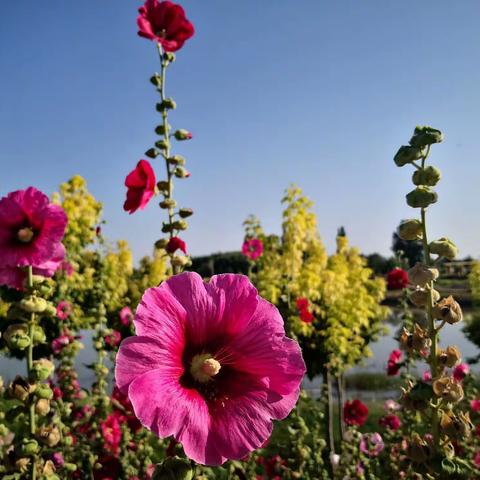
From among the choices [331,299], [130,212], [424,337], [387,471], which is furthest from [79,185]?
[424,337]

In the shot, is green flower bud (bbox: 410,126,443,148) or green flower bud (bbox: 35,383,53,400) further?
green flower bud (bbox: 35,383,53,400)

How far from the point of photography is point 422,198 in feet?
4.11

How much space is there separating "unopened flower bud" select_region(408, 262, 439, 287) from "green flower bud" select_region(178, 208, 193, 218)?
2.78 feet

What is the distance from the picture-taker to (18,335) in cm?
150

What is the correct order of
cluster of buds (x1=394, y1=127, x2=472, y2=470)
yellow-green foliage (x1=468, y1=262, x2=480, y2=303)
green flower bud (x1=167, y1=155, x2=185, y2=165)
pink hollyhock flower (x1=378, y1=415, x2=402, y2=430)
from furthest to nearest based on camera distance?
yellow-green foliage (x1=468, y1=262, x2=480, y2=303) → pink hollyhock flower (x1=378, y1=415, x2=402, y2=430) → green flower bud (x1=167, y1=155, x2=185, y2=165) → cluster of buds (x1=394, y1=127, x2=472, y2=470)

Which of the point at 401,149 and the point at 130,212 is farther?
the point at 130,212

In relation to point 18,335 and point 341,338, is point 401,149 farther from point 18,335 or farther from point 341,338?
point 341,338

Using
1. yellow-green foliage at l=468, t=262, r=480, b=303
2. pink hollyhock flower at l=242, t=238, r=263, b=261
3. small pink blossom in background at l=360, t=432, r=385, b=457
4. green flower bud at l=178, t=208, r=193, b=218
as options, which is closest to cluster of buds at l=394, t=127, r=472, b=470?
green flower bud at l=178, t=208, r=193, b=218

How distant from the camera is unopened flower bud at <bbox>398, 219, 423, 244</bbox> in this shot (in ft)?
4.24

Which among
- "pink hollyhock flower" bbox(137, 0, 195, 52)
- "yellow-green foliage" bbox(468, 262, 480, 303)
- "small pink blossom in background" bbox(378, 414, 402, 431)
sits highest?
"yellow-green foliage" bbox(468, 262, 480, 303)

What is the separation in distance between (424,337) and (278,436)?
7953mm

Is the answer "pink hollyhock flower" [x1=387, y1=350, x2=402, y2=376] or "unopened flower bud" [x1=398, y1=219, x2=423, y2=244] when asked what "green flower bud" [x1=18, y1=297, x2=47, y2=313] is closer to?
"unopened flower bud" [x1=398, y1=219, x2=423, y2=244]

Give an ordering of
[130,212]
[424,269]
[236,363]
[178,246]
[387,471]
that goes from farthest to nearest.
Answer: [387,471], [130,212], [178,246], [424,269], [236,363]

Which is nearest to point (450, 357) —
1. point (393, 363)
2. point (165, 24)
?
point (165, 24)
